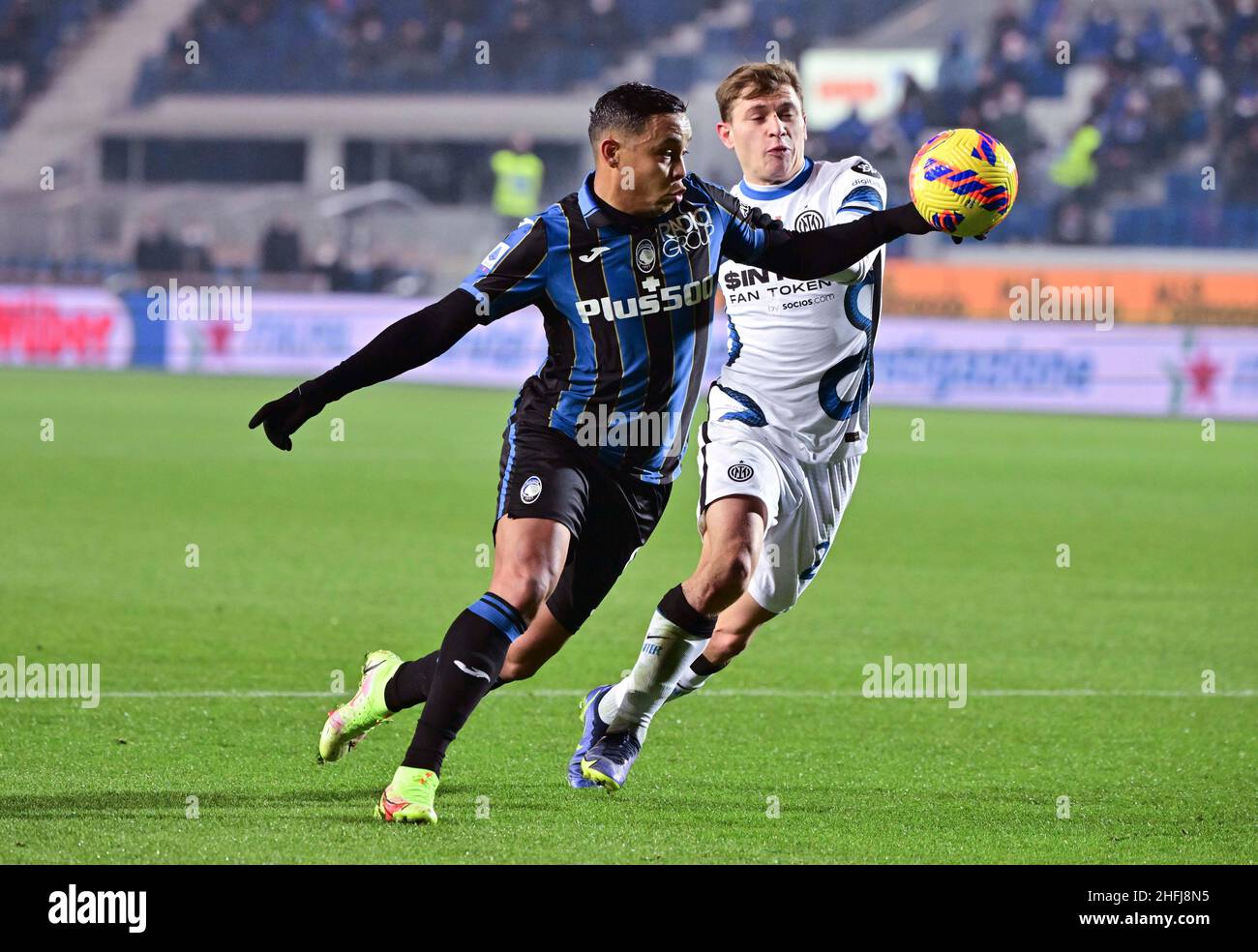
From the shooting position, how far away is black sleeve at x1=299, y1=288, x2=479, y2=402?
466cm

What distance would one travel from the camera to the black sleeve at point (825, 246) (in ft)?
17.4

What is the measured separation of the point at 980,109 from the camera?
93.4 feet

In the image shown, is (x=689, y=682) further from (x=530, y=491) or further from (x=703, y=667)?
(x=530, y=491)

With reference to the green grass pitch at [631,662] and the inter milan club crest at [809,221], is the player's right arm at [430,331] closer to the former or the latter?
the green grass pitch at [631,662]

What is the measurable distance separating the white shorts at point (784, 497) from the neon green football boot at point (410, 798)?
1491 mm

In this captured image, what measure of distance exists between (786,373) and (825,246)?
75 cm

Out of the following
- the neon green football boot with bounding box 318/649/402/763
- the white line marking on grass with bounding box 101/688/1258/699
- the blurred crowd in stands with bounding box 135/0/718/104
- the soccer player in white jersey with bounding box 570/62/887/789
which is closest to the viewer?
the neon green football boot with bounding box 318/649/402/763

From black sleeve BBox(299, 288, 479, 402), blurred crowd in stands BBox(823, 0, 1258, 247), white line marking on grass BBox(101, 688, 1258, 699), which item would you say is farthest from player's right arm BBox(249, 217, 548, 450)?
blurred crowd in stands BBox(823, 0, 1258, 247)

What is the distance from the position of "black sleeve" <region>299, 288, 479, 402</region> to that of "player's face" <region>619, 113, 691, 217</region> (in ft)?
1.81

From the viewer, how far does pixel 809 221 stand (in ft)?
19.9

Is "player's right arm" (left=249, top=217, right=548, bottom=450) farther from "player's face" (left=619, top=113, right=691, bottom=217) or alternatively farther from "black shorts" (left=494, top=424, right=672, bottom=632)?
"black shorts" (left=494, top=424, right=672, bottom=632)

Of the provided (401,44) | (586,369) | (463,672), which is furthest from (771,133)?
(401,44)

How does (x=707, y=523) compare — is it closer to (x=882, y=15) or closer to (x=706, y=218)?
(x=706, y=218)
